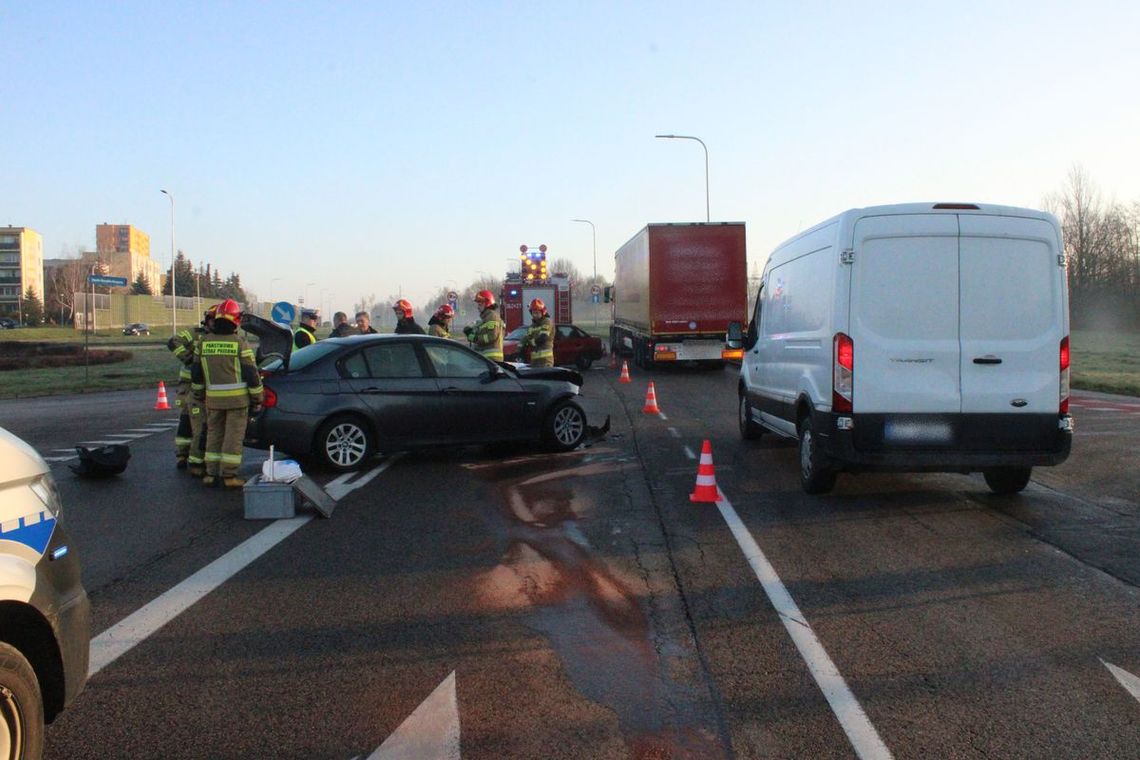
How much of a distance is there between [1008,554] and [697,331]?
19890 mm

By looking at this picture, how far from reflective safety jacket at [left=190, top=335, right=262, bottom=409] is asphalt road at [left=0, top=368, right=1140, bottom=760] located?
910mm

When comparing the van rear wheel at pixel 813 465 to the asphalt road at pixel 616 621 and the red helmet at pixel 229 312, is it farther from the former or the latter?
the red helmet at pixel 229 312

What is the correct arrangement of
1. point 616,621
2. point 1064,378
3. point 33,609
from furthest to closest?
point 1064,378, point 616,621, point 33,609

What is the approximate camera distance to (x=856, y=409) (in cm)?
811

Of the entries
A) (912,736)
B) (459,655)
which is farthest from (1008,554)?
(459,655)

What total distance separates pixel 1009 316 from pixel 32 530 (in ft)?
23.9

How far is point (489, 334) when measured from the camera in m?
13.8

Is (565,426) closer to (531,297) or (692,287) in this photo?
(692,287)

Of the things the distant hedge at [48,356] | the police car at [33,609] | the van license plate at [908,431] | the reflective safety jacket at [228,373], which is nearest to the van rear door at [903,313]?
the van license plate at [908,431]

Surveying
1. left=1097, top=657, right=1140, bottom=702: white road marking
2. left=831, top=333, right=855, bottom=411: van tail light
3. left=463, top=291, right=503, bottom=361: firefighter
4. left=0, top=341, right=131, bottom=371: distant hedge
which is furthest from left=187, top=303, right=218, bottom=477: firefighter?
left=0, top=341, right=131, bottom=371: distant hedge

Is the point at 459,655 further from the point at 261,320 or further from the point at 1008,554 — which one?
the point at 261,320

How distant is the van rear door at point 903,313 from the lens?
26.6 ft

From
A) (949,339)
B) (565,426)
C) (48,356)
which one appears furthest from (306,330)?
(48,356)

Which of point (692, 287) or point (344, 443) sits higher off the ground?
point (692, 287)
